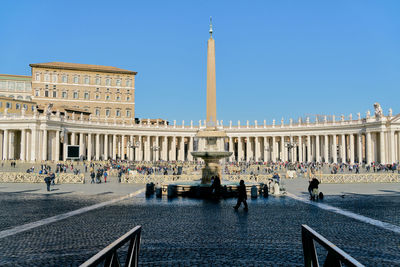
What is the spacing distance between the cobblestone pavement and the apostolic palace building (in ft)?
146

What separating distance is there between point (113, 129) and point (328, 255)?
236ft

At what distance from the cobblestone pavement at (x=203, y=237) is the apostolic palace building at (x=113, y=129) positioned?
1751 inches

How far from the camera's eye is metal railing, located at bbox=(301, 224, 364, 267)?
2.47 m

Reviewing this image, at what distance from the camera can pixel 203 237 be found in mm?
8867

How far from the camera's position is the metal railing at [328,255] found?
2471 millimetres

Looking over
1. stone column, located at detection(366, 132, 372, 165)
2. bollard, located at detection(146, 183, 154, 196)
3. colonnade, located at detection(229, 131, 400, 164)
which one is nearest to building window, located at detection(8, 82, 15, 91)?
colonnade, located at detection(229, 131, 400, 164)

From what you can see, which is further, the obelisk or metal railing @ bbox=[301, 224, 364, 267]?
the obelisk

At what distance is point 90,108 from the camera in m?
82.4

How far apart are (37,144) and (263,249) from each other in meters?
59.7

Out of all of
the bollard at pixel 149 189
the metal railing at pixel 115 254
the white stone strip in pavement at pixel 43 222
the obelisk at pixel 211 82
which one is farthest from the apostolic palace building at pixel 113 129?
the metal railing at pixel 115 254

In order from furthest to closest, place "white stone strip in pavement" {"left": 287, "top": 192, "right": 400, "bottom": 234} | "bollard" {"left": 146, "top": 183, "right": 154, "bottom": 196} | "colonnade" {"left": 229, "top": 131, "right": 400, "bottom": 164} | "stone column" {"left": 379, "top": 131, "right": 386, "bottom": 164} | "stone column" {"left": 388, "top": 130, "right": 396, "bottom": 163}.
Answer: "colonnade" {"left": 229, "top": 131, "right": 400, "bottom": 164} < "stone column" {"left": 379, "top": 131, "right": 386, "bottom": 164} < "stone column" {"left": 388, "top": 130, "right": 396, "bottom": 163} < "bollard" {"left": 146, "top": 183, "right": 154, "bottom": 196} < "white stone strip in pavement" {"left": 287, "top": 192, "right": 400, "bottom": 234}

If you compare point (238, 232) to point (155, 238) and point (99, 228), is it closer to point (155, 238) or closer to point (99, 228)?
point (155, 238)

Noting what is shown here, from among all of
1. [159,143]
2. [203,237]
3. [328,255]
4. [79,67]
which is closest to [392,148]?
[159,143]

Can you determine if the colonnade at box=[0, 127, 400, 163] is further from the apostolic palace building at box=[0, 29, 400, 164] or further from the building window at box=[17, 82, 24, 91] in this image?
the building window at box=[17, 82, 24, 91]
